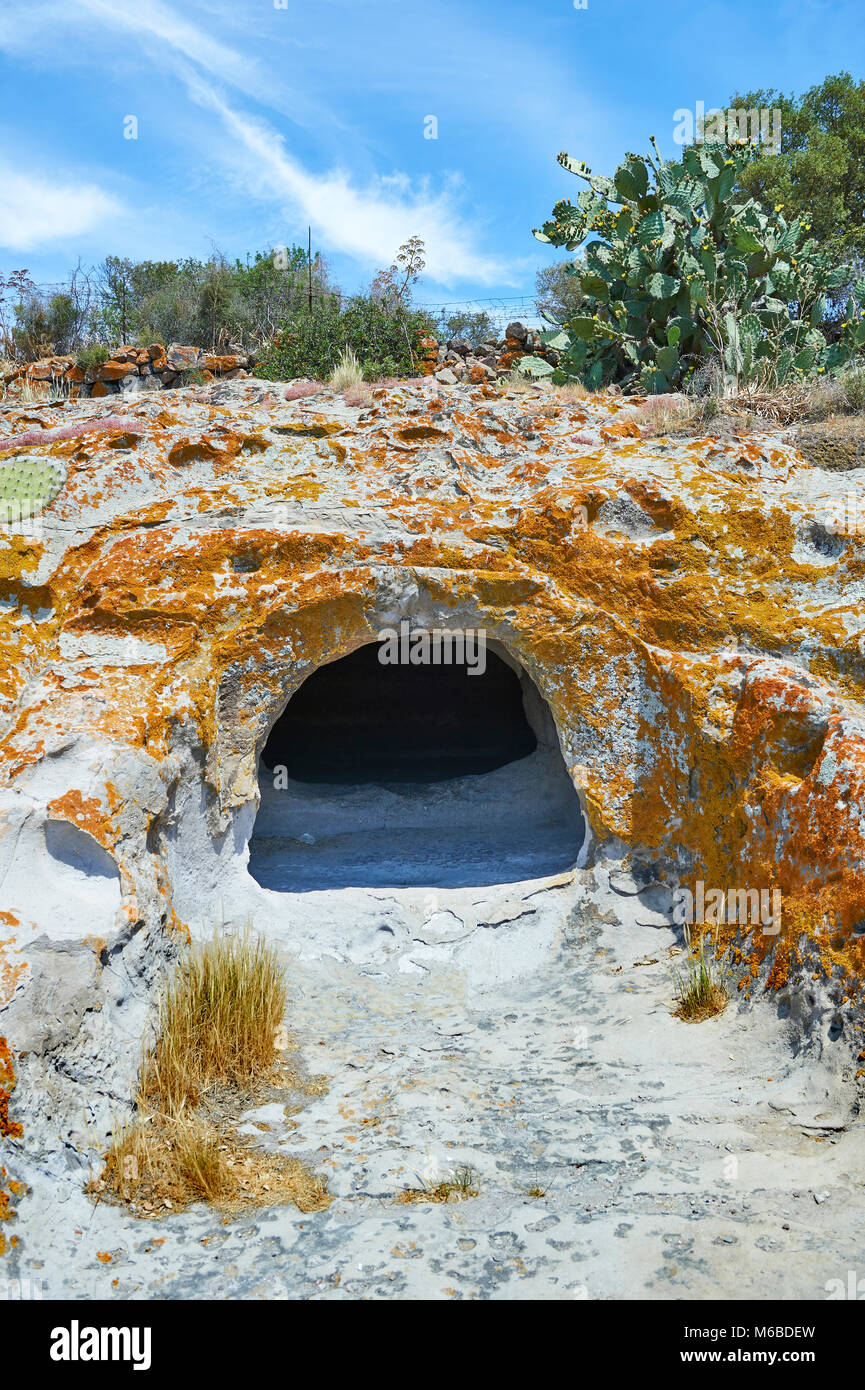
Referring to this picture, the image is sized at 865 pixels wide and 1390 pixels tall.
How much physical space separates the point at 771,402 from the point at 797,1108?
6.00 metres

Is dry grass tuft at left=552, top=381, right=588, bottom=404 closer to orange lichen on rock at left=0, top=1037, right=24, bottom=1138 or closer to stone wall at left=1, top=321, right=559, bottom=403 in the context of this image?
stone wall at left=1, top=321, right=559, bottom=403

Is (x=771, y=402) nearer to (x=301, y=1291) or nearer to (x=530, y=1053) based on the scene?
(x=530, y=1053)

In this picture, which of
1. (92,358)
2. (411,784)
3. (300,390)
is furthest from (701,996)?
(92,358)

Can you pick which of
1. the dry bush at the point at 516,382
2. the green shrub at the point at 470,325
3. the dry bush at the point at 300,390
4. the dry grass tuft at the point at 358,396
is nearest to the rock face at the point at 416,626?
the dry grass tuft at the point at 358,396

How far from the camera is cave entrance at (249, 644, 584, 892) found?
21.6 ft

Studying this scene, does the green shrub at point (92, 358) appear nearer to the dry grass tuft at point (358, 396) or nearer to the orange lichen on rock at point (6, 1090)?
the dry grass tuft at point (358, 396)

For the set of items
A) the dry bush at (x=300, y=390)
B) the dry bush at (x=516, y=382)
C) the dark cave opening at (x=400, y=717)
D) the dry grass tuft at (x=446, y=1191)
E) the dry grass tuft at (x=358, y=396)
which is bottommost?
the dry grass tuft at (x=446, y=1191)

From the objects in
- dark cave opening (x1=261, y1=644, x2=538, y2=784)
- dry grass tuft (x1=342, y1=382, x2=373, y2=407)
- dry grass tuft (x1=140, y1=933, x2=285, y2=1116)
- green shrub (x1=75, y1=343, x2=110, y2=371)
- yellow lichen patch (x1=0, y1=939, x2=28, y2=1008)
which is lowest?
dry grass tuft (x1=140, y1=933, x2=285, y2=1116)

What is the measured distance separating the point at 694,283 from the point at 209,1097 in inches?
330

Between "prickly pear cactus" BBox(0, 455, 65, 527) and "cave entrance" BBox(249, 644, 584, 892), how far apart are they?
2.79m

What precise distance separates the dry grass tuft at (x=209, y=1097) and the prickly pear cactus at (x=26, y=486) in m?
2.91

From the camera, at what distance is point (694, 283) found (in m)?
8.98

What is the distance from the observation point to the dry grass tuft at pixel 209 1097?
316 centimetres

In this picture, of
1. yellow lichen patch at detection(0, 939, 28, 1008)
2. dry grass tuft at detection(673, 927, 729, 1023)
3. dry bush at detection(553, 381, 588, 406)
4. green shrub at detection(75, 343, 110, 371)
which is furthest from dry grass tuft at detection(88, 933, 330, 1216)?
green shrub at detection(75, 343, 110, 371)
